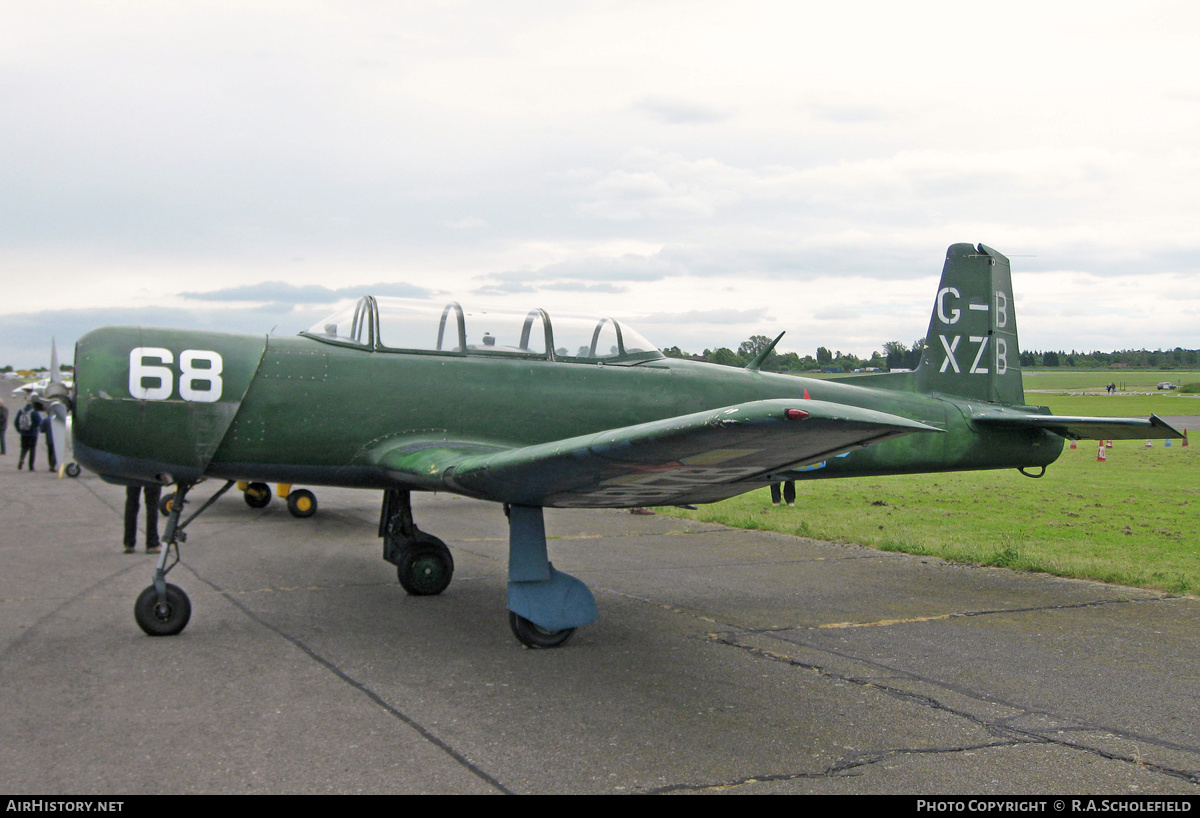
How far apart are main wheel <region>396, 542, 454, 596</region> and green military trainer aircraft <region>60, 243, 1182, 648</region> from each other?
12 millimetres

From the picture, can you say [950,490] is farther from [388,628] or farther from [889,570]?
[388,628]

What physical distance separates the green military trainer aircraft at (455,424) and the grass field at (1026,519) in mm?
1478

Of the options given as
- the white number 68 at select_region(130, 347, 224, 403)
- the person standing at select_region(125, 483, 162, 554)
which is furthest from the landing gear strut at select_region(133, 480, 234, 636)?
the person standing at select_region(125, 483, 162, 554)

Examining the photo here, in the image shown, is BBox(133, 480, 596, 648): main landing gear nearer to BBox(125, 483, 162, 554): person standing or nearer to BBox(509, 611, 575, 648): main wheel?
BBox(509, 611, 575, 648): main wheel

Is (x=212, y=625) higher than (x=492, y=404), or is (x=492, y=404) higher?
(x=492, y=404)

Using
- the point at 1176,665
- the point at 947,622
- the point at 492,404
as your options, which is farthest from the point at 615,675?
the point at 1176,665

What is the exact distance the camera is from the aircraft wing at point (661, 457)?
146 inches

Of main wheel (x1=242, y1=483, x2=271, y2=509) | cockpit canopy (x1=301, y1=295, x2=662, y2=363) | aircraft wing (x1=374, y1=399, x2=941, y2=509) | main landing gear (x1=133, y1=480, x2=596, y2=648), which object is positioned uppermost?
cockpit canopy (x1=301, y1=295, x2=662, y2=363)

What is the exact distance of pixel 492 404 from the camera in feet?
21.5

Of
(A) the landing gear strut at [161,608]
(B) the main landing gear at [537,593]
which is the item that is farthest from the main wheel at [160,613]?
(B) the main landing gear at [537,593]

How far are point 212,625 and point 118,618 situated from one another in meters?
0.73

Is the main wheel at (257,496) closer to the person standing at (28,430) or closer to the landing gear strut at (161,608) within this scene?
the landing gear strut at (161,608)

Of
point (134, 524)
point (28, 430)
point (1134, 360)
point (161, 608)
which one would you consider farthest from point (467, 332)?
point (1134, 360)

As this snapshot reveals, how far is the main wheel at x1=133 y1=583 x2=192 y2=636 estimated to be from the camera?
18.8 feet
